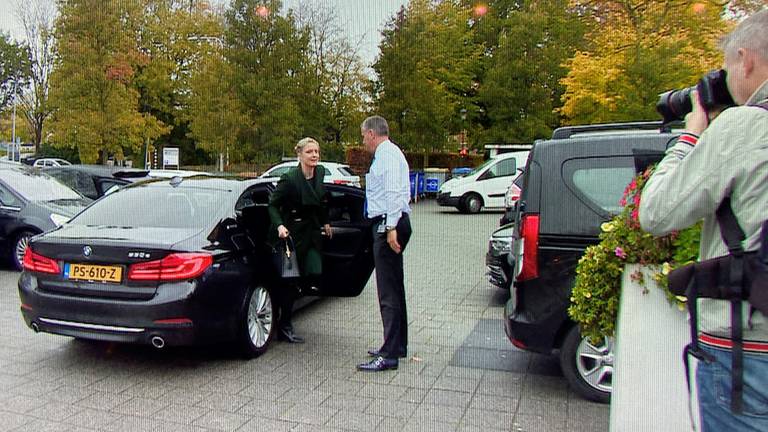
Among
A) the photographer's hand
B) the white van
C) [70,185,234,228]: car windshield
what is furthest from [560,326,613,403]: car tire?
the white van

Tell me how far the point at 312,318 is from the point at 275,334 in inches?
33.1

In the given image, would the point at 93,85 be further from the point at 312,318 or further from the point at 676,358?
the point at 676,358

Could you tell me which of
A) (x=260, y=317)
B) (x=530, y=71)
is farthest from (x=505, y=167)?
(x=260, y=317)

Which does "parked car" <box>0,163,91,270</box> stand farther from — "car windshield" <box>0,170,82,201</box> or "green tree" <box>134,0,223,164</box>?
"green tree" <box>134,0,223,164</box>

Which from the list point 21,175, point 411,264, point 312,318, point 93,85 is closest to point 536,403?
point 312,318

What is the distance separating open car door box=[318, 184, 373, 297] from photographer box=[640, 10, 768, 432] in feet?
13.7

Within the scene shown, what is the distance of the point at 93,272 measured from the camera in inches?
176

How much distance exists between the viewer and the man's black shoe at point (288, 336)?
18.1ft

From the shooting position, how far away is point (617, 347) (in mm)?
2633

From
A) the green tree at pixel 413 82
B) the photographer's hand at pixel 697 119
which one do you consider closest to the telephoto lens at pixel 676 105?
the photographer's hand at pixel 697 119

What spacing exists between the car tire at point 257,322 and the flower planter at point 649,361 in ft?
9.85

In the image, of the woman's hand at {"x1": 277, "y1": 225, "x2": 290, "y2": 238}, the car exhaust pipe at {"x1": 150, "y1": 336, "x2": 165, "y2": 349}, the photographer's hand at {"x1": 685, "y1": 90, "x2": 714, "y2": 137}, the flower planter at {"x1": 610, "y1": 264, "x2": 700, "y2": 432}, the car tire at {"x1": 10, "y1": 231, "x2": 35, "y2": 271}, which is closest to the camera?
→ the photographer's hand at {"x1": 685, "y1": 90, "x2": 714, "y2": 137}

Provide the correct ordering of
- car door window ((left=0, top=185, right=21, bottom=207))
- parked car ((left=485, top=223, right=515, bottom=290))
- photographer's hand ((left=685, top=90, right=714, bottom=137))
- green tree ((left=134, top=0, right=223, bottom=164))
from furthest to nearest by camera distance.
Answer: green tree ((left=134, top=0, right=223, bottom=164)), car door window ((left=0, top=185, right=21, bottom=207)), parked car ((left=485, top=223, right=515, bottom=290)), photographer's hand ((left=685, top=90, right=714, bottom=137))

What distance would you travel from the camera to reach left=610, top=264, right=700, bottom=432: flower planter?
2.48m
